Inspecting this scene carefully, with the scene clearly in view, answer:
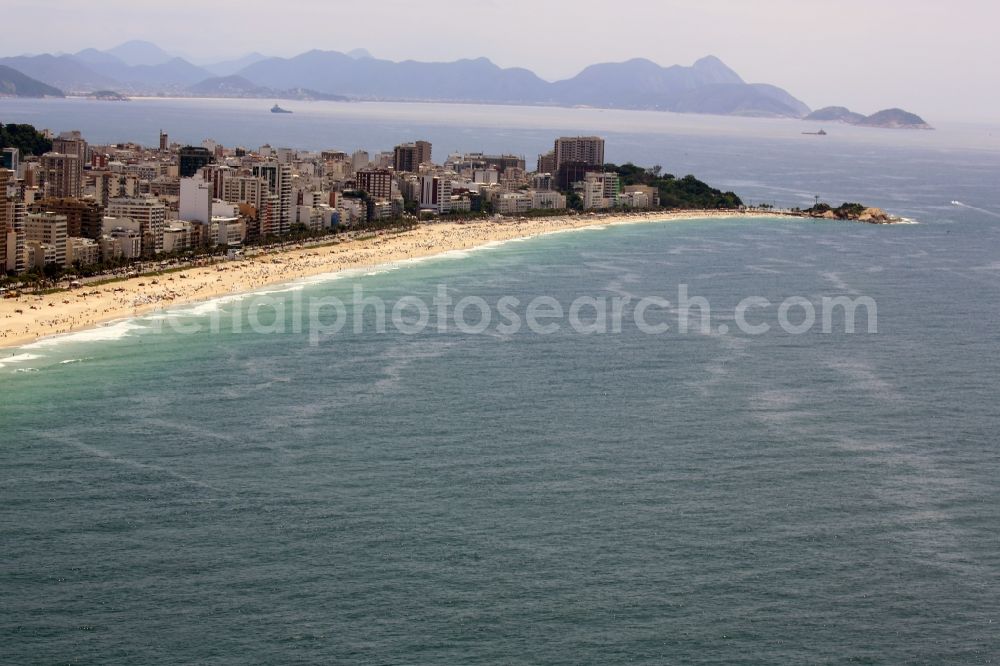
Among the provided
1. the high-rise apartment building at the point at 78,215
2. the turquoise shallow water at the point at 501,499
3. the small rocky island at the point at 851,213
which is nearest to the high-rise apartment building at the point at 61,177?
the high-rise apartment building at the point at 78,215

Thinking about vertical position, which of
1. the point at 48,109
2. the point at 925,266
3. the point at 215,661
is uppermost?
the point at 48,109

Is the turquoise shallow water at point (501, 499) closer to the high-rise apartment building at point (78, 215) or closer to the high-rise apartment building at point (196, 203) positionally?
the high-rise apartment building at point (78, 215)

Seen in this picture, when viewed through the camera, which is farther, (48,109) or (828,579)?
(48,109)

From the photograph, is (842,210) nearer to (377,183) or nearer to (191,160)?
(377,183)

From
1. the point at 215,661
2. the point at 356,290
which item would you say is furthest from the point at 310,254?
the point at 215,661

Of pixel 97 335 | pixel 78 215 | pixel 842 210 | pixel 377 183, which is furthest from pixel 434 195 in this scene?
pixel 97 335

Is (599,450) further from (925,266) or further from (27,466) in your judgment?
(925,266)

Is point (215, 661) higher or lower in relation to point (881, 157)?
lower
